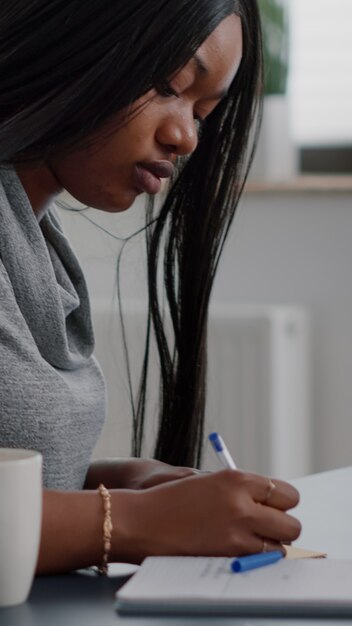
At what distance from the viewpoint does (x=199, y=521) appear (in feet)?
2.74

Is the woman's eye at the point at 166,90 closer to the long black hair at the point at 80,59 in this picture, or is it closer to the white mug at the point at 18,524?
the long black hair at the point at 80,59

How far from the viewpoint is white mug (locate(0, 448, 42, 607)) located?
714 mm

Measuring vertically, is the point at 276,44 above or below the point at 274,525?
above

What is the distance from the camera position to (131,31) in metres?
1.09

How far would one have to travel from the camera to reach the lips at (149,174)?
115cm

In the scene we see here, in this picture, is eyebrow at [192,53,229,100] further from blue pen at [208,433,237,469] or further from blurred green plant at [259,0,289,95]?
blurred green plant at [259,0,289,95]

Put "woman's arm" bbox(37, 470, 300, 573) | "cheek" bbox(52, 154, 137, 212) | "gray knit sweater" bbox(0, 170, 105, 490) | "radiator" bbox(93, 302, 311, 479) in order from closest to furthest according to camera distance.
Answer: "woman's arm" bbox(37, 470, 300, 573) → "gray knit sweater" bbox(0, 170, 105, 490) → "cheek" bbox(52, 154, 137, 212) → "radiator" bbox(93, 302, 311, 479)

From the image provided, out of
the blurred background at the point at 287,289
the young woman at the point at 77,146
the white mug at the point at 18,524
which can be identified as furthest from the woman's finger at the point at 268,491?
the blurred background at the point at 287,289

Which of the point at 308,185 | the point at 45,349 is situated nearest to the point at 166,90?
the point at 45,349

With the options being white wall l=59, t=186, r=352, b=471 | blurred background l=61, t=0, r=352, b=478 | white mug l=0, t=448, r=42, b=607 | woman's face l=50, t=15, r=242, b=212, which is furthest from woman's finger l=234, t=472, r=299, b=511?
white wall l=59, t=186, r=352, b=471

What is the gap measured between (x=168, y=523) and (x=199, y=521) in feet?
0.07

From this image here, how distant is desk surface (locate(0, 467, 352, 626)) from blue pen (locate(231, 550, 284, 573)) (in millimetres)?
81

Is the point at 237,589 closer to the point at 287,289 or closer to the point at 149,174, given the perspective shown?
the point at 149,174

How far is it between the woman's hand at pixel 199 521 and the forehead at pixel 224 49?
1.53ft
